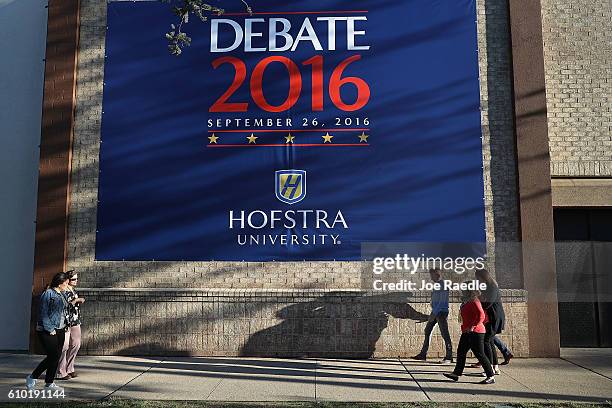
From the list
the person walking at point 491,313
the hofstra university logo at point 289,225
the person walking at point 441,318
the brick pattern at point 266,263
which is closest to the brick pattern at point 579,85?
the brick pattern at point 266,263

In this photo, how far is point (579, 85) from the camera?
458 inches

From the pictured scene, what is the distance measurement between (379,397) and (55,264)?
22.7ft

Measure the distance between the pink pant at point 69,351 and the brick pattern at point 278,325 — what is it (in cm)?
196

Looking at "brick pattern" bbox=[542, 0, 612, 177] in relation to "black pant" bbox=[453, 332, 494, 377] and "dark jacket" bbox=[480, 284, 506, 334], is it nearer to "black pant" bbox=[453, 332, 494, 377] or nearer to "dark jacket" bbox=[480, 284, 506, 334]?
"dark jacket" bbox=[480, 284, 506, 334]

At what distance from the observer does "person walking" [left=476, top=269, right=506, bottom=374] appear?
9103 mm

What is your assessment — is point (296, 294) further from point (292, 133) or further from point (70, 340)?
point (70, 340)

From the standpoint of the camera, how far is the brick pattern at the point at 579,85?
1145 centimetres

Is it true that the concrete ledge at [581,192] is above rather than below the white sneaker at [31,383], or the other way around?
above

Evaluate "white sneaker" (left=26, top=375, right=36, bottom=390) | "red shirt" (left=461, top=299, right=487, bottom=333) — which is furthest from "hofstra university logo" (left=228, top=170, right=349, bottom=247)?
"white sneaker" (left=26, top=375, right=36, bottom=390)

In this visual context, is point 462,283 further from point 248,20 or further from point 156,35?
point 156,35

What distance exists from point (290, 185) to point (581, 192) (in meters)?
5.81

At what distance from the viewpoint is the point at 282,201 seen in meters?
11.1

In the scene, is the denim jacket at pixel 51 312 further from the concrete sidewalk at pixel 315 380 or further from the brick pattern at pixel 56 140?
the brick pattern at pixel 56 140

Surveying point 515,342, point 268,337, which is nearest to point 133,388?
point 268,337
